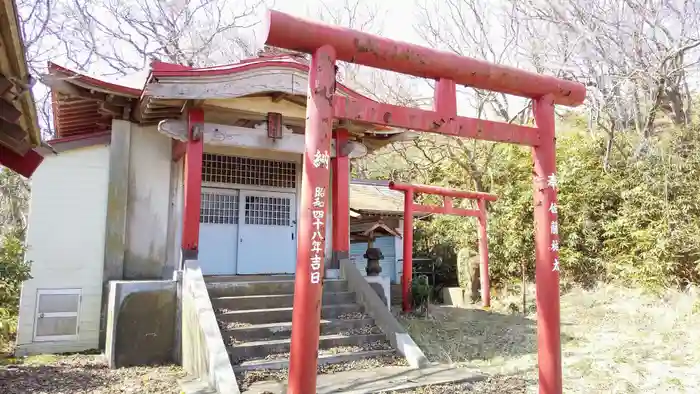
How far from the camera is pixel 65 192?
28.1 ft

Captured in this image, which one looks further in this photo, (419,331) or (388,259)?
(388,259)

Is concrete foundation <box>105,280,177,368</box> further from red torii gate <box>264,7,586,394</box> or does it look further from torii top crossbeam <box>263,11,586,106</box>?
torii top crossbeam <box>263,11,586,106</box>

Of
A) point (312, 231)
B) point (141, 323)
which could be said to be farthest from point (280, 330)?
point (312, 231)

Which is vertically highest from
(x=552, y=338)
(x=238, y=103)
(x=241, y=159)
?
(x=238, y=103)

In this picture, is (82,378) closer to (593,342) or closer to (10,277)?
(10,277)

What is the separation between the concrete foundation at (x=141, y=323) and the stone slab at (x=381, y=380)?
239cm

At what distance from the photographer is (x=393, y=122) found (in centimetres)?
458

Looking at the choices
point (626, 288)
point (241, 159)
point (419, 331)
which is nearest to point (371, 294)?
point (419, 331)

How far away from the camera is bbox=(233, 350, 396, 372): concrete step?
5.93 m

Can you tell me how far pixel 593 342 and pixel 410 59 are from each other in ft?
20.8

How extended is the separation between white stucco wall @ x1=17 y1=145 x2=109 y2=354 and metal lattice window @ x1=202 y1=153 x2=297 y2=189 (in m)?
1.86

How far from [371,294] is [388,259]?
9.88m

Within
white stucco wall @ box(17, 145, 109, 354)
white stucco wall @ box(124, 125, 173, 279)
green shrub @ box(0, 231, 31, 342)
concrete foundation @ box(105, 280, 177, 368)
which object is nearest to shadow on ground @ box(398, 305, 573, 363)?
concrete foundation @ box(105, 280, 177, 368)

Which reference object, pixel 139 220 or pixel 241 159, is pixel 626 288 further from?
pixel 139 220
